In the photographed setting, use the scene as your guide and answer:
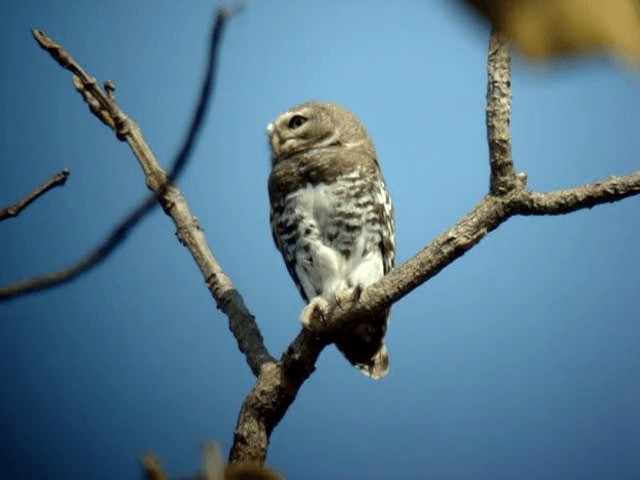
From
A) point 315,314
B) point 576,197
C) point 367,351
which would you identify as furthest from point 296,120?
point 576,197

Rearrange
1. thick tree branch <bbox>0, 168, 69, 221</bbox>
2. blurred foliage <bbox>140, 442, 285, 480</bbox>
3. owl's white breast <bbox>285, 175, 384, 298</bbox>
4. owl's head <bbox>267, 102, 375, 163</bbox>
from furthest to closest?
owl's head <bbox>267, 102, 375, 163</bbox>
owl's white breast <bbox>285, 175, 384, 298</bbox>
thick tree branch <bbox>0, 168, 69, 221</bbox>
blurred foliage <bbox>140, 442, 285, 480</bbox>

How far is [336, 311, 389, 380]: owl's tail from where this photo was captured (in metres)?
2.55

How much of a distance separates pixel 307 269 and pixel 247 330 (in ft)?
1.34

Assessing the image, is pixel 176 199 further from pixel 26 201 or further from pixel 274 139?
pixel 26 201

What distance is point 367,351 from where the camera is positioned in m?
2.58

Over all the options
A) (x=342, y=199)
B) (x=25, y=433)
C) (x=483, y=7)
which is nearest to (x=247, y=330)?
(x=342, y=199)

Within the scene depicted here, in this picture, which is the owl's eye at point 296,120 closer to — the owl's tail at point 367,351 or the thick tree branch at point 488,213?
the owl's tail at point 367,351

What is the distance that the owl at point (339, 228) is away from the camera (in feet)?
8.33

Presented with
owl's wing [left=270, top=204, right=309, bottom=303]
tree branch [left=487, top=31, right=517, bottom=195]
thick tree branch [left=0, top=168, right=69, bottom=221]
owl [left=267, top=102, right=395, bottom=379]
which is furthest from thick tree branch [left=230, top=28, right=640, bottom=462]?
thick tree branch [left=0, top=168, right=69, bottom=221]

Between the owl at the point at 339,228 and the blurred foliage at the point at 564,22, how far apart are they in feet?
2.50

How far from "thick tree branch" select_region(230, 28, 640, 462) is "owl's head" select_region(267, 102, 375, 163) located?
978 mm

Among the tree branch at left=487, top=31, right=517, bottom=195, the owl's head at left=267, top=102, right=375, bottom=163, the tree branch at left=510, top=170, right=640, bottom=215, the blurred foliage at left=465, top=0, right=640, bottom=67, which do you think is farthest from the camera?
the owl's head at left=267, top=102, right=375, bottom=163

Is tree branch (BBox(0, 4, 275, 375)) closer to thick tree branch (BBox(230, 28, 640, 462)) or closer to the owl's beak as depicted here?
thick tree branch (BBox(230, 28, 640, 462))

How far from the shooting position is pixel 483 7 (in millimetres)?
2057
